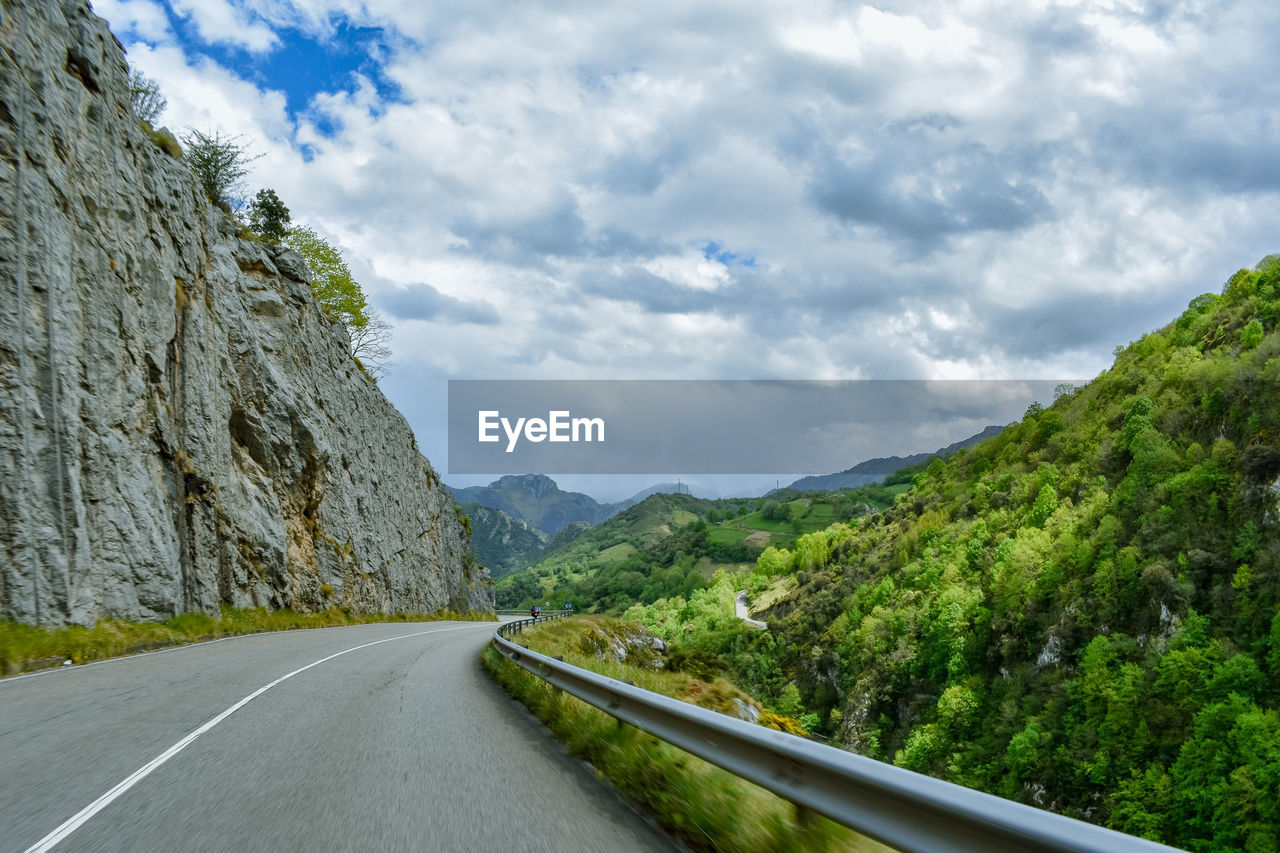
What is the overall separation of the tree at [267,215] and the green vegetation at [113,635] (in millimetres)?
27151

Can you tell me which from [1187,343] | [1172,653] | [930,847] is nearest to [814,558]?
[1187,343]

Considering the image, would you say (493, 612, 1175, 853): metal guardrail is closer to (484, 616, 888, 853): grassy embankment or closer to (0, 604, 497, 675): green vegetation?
(484, 616, 888, 853): grassy embankment

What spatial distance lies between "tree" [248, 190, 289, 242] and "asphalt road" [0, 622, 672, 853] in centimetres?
4057

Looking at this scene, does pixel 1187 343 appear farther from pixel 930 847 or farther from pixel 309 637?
pixel 930 847

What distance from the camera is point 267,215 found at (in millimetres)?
47281

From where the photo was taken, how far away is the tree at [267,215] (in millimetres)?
46875

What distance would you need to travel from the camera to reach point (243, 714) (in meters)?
8.66

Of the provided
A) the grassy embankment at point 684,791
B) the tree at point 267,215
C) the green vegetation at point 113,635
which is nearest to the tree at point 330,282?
the tree at point 267,215

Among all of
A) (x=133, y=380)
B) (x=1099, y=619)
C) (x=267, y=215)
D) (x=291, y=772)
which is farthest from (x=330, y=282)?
(x=1099, y=619)

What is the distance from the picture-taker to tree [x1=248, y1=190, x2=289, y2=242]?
4688 cm

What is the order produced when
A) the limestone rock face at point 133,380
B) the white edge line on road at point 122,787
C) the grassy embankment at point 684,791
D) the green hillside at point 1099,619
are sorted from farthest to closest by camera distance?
the green hillside at point 1099,619 < the limestone rock face at point 133,380 < the white edge line on road at point 122,787 < the grassy embankment at point 684,791

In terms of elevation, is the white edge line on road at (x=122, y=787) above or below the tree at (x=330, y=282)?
below

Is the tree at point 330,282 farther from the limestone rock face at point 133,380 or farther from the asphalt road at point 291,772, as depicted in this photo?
the asphalt road at point 291,772

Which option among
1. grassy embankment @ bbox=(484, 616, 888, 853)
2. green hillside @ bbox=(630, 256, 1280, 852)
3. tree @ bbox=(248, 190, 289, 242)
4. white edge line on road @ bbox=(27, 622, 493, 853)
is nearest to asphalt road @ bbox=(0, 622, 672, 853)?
white edge line on road @ bbox=(27, 622, 493, 853)
